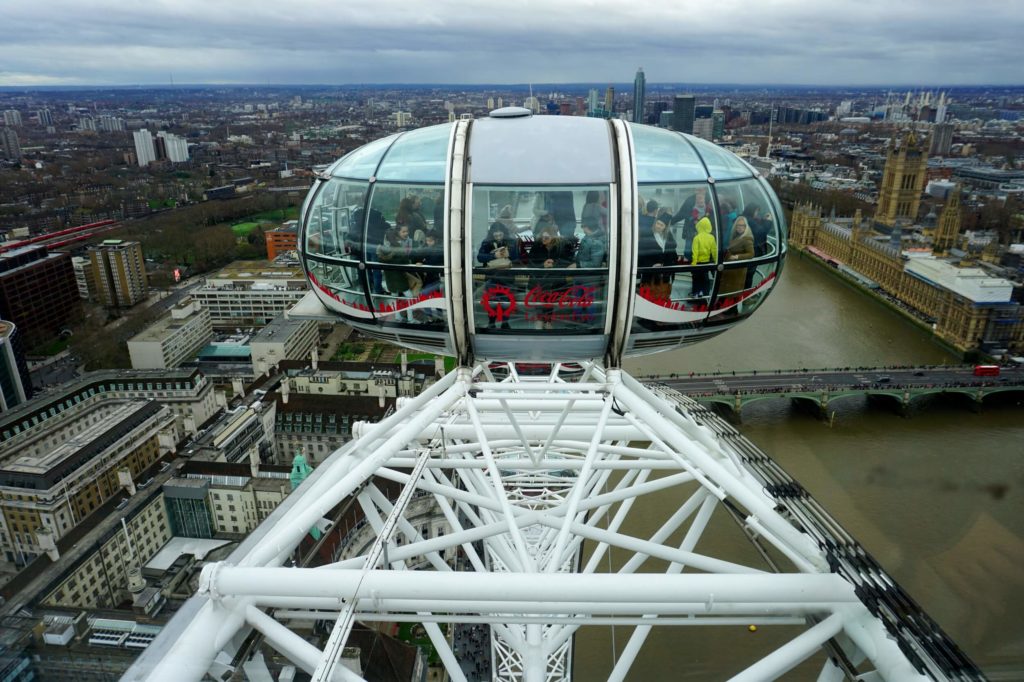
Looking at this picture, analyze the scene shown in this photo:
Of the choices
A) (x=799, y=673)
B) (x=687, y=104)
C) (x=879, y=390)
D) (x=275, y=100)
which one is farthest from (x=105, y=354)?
(x=275, y=100)

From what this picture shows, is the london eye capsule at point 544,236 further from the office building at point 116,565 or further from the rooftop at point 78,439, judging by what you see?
the rooftop at point 78,439

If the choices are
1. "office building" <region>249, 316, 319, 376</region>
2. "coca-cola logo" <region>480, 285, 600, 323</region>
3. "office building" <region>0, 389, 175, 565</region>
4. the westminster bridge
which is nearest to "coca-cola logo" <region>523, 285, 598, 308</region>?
"coca-cola logo" <region>480, 285, 600, 323</region>

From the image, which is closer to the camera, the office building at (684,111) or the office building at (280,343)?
the office building at (280,343)

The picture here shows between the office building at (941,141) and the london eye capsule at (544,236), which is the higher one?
the london eye capsule at (544,236)

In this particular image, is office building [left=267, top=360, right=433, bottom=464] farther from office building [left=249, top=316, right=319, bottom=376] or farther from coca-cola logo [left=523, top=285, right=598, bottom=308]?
coca-cola logo [left=523, top=285, right=598, bottom=308]

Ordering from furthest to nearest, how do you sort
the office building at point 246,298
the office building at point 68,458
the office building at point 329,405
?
the office building at point 246,298 < the office building at point 329,405 < the office building at point 68,458

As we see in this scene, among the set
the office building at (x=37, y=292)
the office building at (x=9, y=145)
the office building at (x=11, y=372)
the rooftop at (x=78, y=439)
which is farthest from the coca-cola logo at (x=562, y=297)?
the office building at (x=9, y=145)

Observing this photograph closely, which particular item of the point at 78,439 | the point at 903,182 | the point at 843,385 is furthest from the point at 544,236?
the point at 903,182

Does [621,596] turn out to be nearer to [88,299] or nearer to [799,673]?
[799,673]
